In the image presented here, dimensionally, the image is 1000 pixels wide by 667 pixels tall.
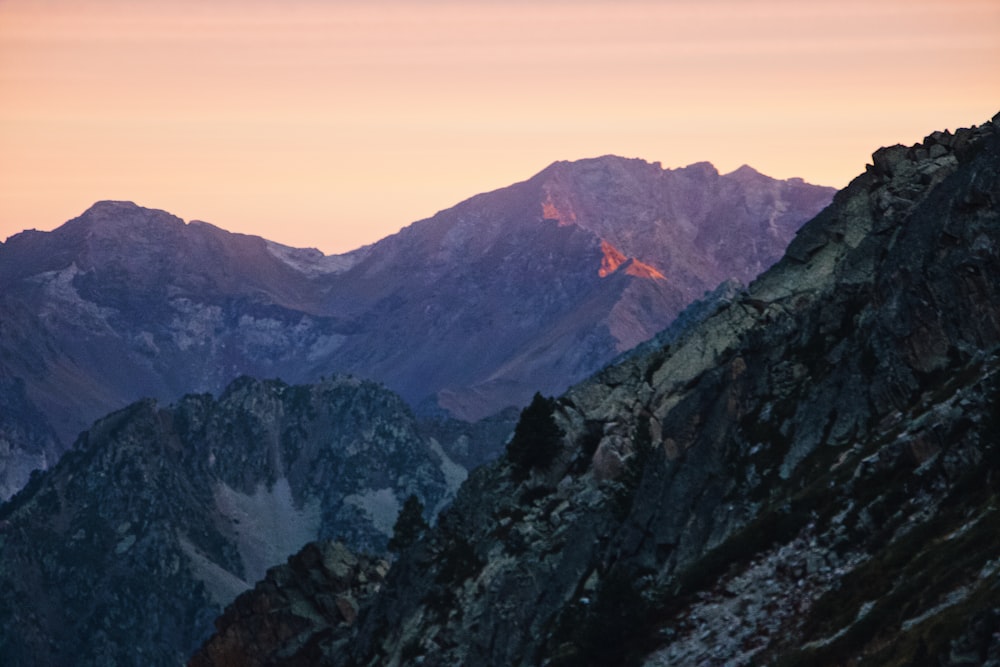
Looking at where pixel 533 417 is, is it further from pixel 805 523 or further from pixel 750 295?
pixel 805 523

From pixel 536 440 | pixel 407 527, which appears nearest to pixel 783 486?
pixel 536 440

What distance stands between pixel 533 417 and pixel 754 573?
53.2 metres

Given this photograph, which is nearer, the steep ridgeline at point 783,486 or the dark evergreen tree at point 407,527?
the steep ridgeline at point 783,486

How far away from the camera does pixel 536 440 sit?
447 feet

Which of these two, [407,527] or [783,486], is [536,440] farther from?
[407,527]

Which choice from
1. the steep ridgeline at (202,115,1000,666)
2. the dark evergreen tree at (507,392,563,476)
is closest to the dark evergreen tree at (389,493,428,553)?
the steep ridgeline at (202,115,1000,666)

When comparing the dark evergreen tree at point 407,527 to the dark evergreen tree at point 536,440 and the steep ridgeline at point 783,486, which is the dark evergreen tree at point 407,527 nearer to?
the steep ridgeline at point 783,486

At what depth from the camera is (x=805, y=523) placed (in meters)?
85.5

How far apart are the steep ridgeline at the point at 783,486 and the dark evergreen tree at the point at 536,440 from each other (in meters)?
0.20

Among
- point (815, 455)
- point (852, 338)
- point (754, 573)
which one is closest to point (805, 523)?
point (754, 573)

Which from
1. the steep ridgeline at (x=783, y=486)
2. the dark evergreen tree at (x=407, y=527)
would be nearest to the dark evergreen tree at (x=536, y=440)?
the steep ridgeline at (x=783, y=486)

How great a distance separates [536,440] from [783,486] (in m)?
40.5

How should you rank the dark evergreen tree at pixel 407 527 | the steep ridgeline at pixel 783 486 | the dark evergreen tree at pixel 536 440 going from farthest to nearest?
the dark evergreen tree at pixel 407 527, the dark evergreen tree at pixel 536 440, the steep ridgeline at pixel 783 486

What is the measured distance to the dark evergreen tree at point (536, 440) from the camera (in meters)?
136
